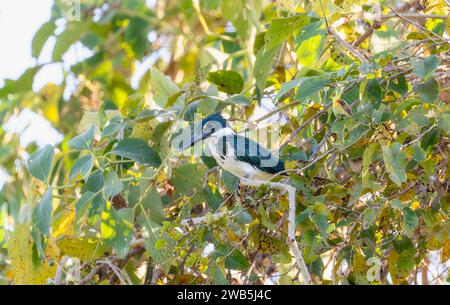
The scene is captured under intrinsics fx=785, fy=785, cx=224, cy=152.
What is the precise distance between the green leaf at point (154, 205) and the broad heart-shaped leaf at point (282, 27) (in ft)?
2.43

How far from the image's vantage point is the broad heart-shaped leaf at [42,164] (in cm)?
297

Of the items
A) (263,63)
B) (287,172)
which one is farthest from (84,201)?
(263,63)

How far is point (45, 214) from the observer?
9.34 ft

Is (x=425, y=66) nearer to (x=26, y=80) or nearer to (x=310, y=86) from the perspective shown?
(x=310, y=86)

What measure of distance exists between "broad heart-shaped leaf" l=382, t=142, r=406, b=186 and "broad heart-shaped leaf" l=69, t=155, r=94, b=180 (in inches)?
44.2

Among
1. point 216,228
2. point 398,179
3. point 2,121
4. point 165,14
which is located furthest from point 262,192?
point 165,14

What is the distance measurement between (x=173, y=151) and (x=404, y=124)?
1036 millimetres

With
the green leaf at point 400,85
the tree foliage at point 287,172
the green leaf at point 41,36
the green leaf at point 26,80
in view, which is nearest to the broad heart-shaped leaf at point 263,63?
the tree foliage at point 287,172

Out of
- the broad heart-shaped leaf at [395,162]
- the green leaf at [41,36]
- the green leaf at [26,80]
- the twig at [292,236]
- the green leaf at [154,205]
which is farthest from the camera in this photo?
the green leaf at [26,80]

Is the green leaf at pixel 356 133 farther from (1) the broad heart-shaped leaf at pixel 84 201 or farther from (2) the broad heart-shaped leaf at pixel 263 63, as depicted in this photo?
(1) the broad heart-shaped leaf at pixel 84 201

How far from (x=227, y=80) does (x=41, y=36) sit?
106 centimetres

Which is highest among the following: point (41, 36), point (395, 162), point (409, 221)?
point (41, 36)

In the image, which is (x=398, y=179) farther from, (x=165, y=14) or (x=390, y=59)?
(x=165, y=14)

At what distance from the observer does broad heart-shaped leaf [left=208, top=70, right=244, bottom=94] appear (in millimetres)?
3361
